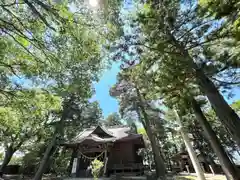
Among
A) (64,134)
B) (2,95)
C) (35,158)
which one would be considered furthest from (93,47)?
(35,158)

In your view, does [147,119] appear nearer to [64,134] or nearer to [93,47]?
[64,134]

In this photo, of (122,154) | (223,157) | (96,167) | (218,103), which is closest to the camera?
(218,103)

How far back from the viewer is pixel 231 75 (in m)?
6.90

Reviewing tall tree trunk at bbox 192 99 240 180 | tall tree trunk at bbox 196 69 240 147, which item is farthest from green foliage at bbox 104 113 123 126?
tall tree trunk at bbox 196 69 240 147

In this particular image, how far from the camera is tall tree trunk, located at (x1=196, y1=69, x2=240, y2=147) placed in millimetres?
5180

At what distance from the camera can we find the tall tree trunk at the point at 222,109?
17.0ft

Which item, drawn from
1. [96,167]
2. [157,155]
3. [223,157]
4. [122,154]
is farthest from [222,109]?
[122,154]

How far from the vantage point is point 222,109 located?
5.58 metres

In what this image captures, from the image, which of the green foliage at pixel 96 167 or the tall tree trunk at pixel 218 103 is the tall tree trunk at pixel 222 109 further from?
the green foliage at pixel 96 167

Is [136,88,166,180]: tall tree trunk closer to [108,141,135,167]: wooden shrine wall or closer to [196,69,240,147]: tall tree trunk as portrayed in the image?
[108,141,135,167]: wooden shrine wall

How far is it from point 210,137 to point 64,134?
43.2 feet

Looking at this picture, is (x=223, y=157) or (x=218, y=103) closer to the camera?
(x=218, y=103)

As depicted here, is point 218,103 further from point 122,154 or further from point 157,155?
point 122,154

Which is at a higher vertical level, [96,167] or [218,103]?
[218,103]
